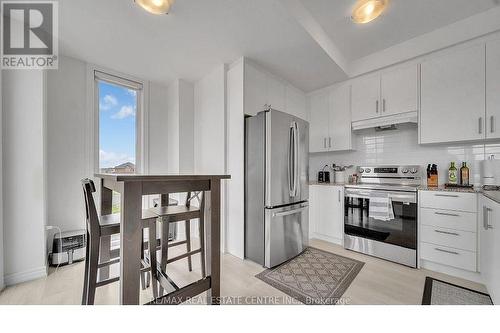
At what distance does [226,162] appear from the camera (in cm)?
267

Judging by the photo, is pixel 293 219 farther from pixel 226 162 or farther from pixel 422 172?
pixel 422 172

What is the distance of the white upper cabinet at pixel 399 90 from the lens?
246 centimetres

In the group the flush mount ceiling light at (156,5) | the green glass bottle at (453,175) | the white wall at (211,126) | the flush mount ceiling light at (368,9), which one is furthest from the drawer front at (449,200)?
the flush mount ceiling light at (156,5)

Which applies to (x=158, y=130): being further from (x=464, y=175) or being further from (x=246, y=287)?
(x=464, y=175)

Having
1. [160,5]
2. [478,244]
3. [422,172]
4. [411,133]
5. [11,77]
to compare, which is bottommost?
[478,244]

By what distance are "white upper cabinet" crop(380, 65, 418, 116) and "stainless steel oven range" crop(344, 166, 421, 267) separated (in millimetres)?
822

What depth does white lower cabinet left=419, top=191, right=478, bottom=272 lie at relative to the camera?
188 centimetres

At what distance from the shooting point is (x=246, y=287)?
5.86 feet

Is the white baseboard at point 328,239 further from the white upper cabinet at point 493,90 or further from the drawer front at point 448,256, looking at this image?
the white upper cabinet at point 493,90

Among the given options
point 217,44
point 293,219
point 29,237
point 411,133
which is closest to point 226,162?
point 293,219

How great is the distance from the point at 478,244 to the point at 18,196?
4.51 meters

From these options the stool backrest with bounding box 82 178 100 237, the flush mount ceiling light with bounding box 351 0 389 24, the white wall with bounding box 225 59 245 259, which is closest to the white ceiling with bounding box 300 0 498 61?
the flush mount ceiling light with bounding box 351 0 389 24

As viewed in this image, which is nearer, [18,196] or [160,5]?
[160,5]
